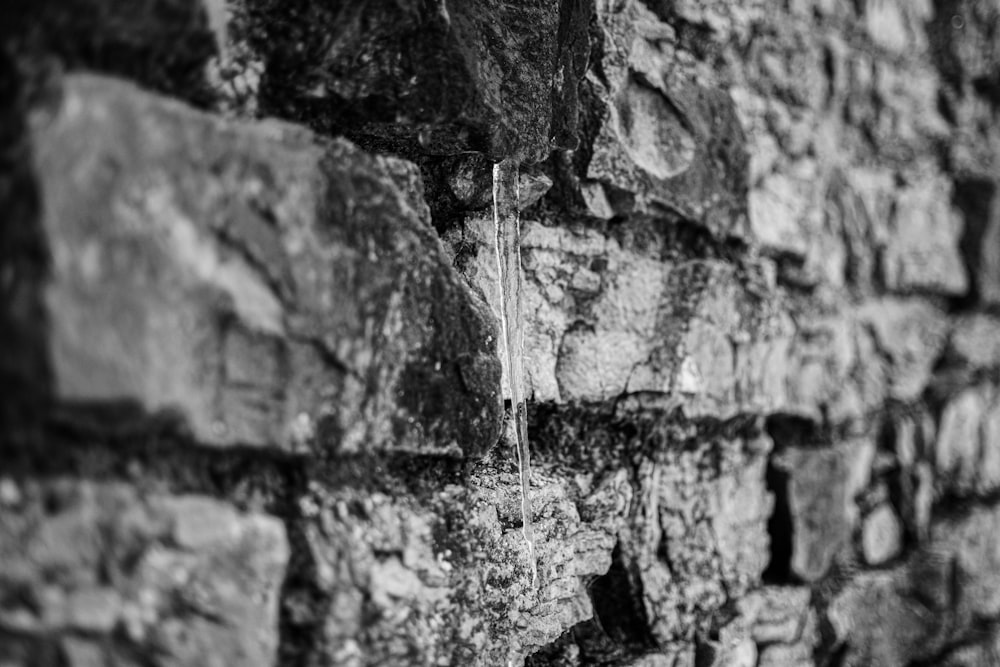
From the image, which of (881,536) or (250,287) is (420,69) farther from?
(881,536)

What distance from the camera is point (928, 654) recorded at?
191 centimetres

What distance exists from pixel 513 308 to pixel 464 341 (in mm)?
210

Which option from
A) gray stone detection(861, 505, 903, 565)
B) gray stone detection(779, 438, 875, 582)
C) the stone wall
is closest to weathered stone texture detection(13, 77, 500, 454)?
the stone wall

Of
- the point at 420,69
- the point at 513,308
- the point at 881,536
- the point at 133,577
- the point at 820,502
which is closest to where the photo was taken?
the point at 133,577

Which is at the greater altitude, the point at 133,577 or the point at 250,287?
the point at 250,287

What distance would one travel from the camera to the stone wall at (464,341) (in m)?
0.66

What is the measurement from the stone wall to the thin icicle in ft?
0.07

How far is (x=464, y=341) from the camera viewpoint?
0.95 metres

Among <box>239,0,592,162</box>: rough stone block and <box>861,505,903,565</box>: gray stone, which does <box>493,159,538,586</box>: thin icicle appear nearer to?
<box>239,0,592,162</box>: rough stone block

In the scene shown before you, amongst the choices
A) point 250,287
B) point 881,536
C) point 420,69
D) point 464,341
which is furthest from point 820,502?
point 250,287

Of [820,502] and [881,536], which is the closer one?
[820,502]

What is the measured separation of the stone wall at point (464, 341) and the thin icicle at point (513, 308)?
20 millimetres

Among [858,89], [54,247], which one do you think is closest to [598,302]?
[54,247]

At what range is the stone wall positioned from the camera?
26.1 inches
